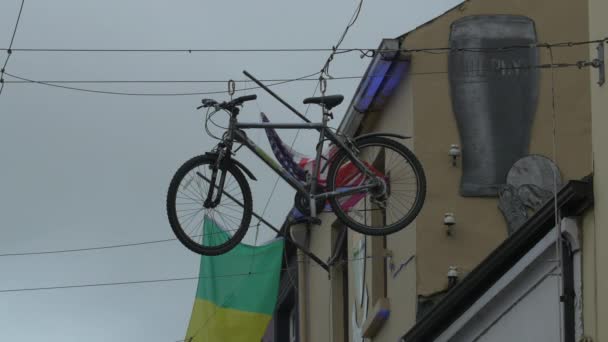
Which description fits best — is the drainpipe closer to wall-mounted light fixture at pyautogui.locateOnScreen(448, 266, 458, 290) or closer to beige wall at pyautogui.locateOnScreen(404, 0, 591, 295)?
beige wall at pyautogui.locateOnScreen(404, 0, 591, 295)

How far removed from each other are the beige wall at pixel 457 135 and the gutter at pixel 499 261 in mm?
1831

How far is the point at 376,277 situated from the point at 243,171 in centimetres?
526

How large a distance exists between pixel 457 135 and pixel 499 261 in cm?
432

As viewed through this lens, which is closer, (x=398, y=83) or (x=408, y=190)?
(x=408, y=190)

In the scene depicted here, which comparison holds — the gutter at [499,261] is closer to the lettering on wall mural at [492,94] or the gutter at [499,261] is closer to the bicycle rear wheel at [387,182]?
the bicycle rear wheel at [387,182]

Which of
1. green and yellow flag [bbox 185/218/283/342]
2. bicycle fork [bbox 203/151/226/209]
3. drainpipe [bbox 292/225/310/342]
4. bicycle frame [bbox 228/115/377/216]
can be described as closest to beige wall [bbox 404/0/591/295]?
bicycle frame [bbox 228/115/377/216]

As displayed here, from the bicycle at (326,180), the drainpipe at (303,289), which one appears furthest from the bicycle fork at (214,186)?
the drainpipe at (303,289)

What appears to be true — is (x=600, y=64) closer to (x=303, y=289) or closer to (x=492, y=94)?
(x=492, y=94)

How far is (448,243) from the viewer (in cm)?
1802

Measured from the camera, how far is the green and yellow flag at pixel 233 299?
21.7 m

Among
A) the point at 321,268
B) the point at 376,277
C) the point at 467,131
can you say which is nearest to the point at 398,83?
the point at 467,131

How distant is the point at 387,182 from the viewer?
51.7 ft

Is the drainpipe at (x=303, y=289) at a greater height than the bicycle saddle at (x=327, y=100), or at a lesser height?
lesser

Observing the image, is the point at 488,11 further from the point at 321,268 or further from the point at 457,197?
the point at 321,268
